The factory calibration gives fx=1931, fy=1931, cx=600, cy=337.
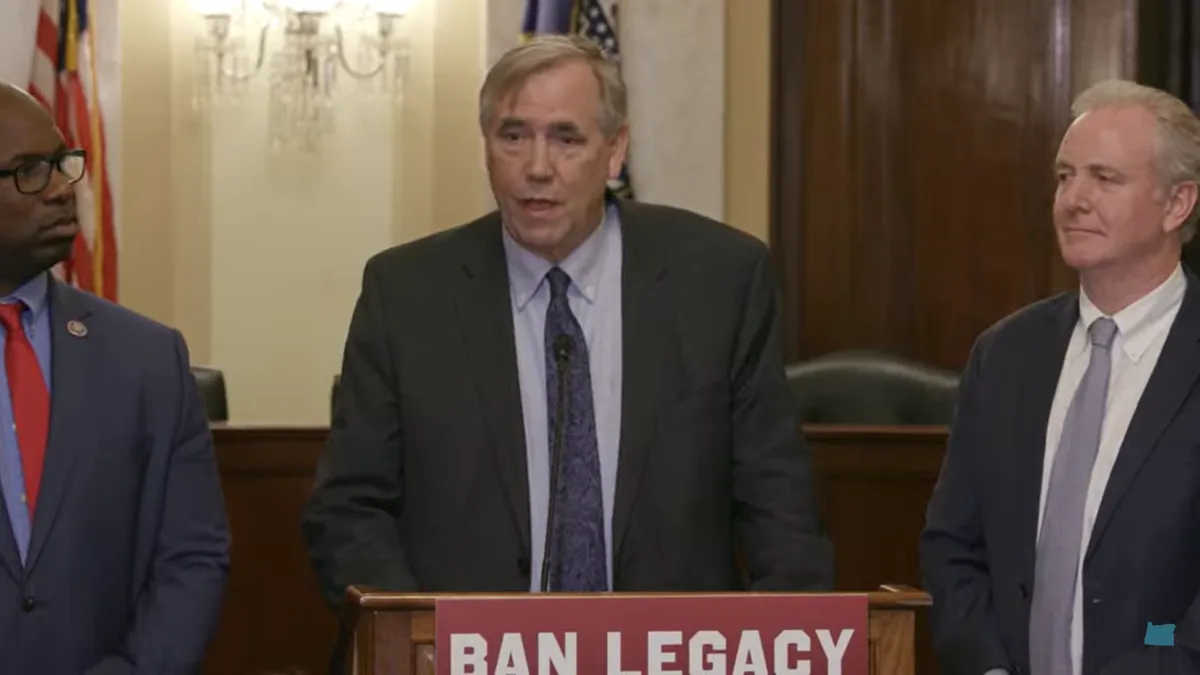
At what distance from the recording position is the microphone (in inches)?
113

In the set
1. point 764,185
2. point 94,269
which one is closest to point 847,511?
point 764,185

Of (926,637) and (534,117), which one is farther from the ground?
(534,117)

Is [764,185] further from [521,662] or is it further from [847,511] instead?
[521,662]

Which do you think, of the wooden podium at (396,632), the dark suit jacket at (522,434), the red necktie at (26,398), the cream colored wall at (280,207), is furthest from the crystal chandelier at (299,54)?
the wooden podium at (396,632)

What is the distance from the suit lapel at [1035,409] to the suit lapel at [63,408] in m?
1.51

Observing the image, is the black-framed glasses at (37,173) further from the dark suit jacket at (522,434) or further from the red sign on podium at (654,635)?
the red sign on podium at (654,635)

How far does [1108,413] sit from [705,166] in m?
4.21

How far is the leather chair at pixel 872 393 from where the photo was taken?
216 inches

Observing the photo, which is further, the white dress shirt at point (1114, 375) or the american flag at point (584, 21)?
the american flag at point (584, 21)

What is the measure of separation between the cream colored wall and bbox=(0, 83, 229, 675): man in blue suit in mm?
5048

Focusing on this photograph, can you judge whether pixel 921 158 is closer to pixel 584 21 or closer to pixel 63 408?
pixel 584 21

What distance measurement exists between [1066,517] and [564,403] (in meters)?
0.83

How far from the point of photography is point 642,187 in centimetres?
722

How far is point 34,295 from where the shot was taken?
3.07 m
